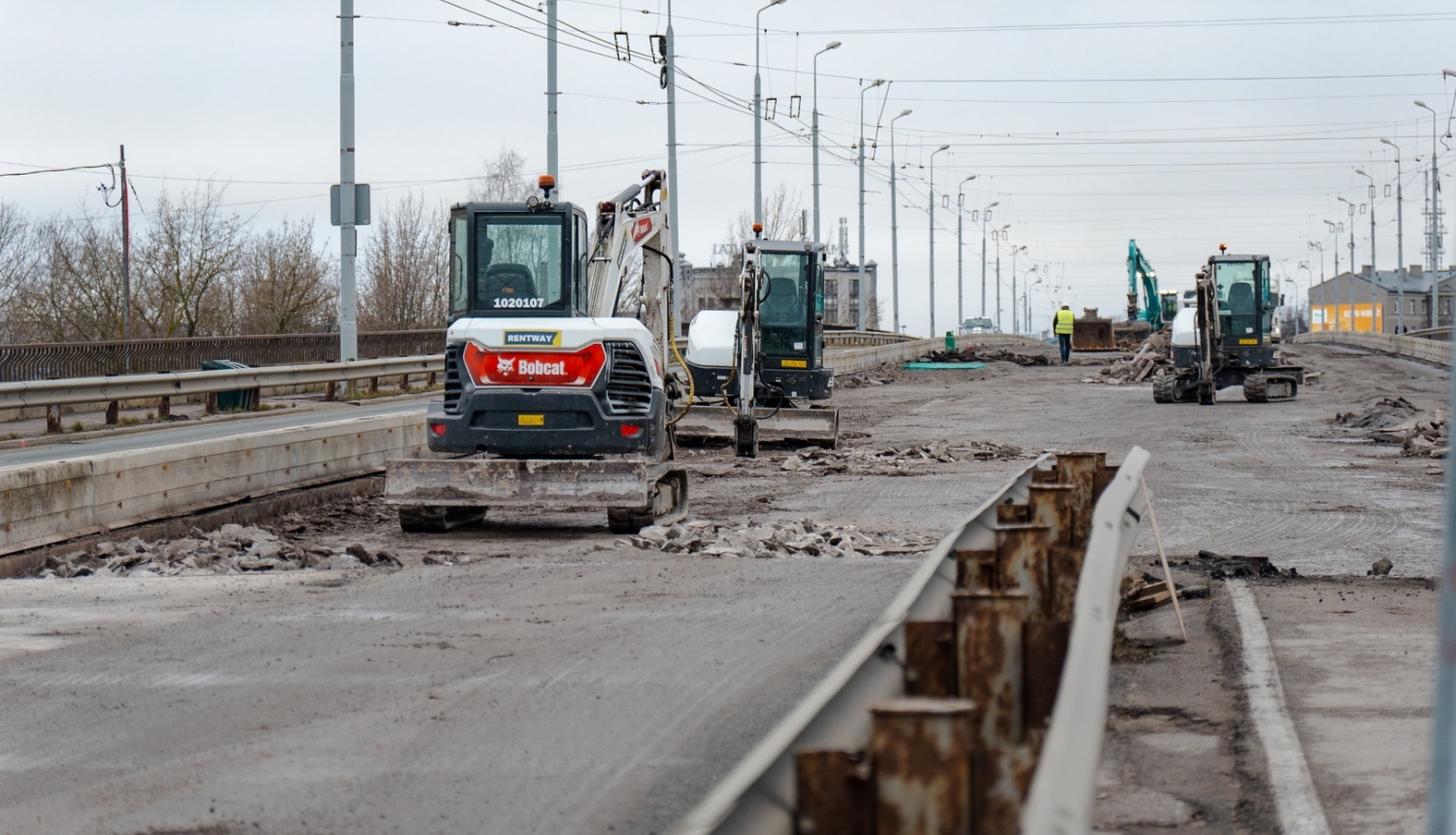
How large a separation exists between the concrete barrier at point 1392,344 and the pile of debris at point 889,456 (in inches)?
1214

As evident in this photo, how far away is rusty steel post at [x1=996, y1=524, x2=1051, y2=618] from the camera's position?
6.15 meters

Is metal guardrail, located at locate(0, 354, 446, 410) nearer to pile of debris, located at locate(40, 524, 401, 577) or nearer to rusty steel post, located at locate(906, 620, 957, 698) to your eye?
pile of debris, located at locate(40, 524, 401, 577)

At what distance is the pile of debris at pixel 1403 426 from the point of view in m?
21.4

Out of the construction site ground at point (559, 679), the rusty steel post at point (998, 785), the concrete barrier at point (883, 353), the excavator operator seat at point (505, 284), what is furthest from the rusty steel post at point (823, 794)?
the concrete barrier at point (883, 353)

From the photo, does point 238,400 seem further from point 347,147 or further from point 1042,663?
point 1042,663

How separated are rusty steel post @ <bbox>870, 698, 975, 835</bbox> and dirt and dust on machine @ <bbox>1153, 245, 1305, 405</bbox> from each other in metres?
32.9

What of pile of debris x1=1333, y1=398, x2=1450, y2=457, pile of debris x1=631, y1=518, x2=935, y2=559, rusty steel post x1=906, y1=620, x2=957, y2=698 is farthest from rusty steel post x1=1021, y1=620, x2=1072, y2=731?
pile of debris x1=1333, y1=398, x2=1450, y2=457

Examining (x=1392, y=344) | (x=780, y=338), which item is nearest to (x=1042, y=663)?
(x=780, y=338)

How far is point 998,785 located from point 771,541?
Answer: 894 cm

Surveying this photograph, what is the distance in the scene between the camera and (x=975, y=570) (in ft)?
19.1

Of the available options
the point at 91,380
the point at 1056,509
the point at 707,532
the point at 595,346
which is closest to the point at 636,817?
the point at 1056,509

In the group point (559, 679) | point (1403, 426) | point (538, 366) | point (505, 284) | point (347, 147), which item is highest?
point (347, 147)

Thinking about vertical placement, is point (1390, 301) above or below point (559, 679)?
above

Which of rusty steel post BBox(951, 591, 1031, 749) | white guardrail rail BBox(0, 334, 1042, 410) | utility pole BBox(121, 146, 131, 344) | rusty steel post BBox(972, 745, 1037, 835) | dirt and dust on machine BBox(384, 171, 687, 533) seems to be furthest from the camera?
utility pole BBox(121, 146, 131, 344)
